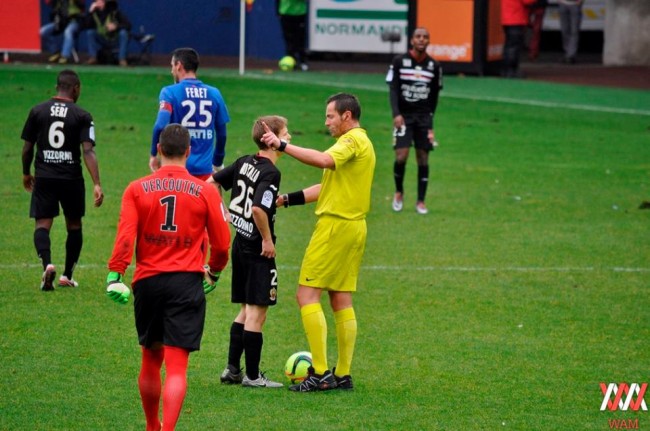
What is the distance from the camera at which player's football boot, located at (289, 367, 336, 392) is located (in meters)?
9.23

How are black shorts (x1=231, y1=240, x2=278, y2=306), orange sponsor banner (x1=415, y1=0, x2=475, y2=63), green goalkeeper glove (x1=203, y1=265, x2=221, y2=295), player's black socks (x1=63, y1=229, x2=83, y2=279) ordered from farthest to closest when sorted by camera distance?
orange sponsor banner (x1=415, y1=0, x2=475, y2=63) < player's black socks (x1=63, y1=229, x2=83, y2=279) < black shorts (x1=231, y1=240, x2=278, y2=306) < green goalkeeper glove (x1=203, y1=265, x2=221, y2=295)

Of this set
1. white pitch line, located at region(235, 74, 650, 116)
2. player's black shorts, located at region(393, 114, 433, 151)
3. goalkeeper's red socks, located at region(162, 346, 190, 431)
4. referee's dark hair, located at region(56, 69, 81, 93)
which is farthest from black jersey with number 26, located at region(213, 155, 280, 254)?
white pitch line, located at region(235, 74, 650, 116)

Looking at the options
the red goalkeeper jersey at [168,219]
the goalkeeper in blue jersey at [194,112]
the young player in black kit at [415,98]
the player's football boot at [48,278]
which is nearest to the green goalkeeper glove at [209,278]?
the red goalkeeper jersey at [168,219]

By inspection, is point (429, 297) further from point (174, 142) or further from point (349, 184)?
point (174, 142)

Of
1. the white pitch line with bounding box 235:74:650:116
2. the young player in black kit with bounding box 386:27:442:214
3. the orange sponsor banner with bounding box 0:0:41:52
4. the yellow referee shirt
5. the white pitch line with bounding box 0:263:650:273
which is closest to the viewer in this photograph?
the yellow referee shirt

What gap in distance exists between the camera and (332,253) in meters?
9.19

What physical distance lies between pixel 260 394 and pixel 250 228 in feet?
3.91

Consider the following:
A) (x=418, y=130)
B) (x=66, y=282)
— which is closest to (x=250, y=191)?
(x=66, y=282)

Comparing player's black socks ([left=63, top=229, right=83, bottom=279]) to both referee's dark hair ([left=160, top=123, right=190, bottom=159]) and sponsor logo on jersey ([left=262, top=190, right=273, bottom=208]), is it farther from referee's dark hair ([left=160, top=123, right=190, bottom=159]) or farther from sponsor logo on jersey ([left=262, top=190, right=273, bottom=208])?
referee's dark hair ([left=160, top=123, right=190, bottom=159])

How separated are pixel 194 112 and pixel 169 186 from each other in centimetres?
478

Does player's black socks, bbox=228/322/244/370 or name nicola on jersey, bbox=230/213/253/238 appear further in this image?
player's black socks, bbox=228/322/244/370

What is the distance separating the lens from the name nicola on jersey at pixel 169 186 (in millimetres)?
7617

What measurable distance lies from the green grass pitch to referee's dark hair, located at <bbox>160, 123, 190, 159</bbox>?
1843 millimetres

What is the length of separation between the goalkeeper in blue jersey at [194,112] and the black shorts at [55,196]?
2.58 ft
